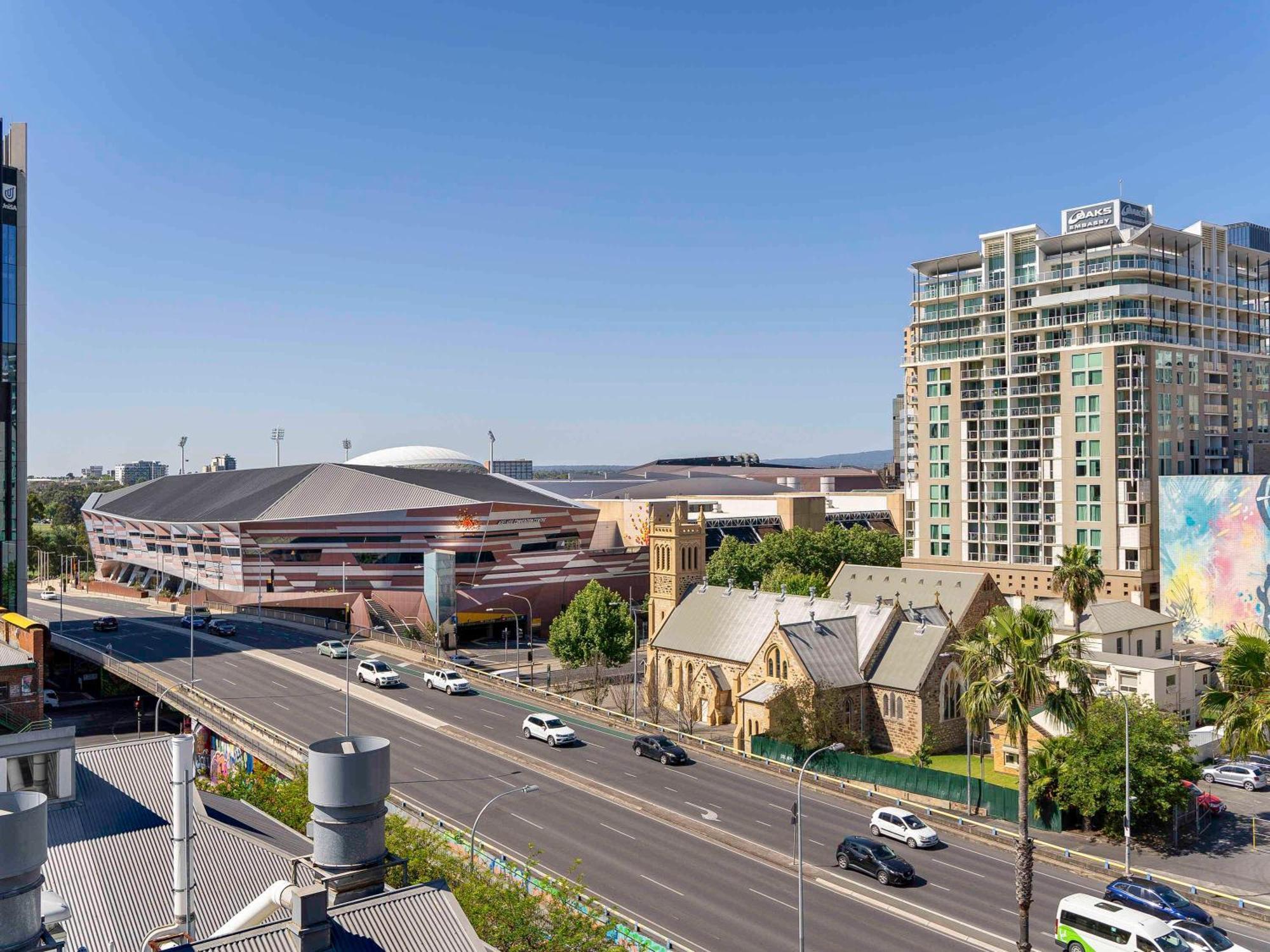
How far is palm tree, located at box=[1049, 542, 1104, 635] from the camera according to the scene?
84.0m

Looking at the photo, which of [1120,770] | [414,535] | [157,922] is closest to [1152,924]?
[1120,770]

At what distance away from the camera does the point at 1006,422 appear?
12400 centimetres

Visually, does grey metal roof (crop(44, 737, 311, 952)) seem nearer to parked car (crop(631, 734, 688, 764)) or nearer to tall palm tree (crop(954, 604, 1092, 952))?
tall palm tree (crop(954, 604, 1092, 952))

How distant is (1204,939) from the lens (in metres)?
39.2

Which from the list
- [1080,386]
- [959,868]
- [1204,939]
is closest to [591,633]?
[959,868]

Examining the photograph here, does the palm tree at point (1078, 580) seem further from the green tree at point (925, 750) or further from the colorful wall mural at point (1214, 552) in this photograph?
the colorful wall mural at point (1214, 552)

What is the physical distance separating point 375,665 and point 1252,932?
236 feet

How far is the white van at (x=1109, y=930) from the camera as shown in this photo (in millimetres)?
38719

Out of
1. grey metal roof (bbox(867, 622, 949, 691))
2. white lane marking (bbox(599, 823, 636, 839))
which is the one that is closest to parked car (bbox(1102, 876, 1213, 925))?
white lane marking (bbox(599, 823, 636, 839))

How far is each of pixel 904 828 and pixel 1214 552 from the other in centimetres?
7190

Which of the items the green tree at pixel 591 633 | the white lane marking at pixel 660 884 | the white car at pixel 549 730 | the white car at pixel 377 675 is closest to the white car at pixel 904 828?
the white lane marking at pixel 660 884

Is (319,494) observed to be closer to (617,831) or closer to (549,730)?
(549,730)

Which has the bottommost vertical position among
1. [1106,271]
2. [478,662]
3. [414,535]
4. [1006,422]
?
[478,662]

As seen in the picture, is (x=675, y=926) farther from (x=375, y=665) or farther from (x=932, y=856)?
(x=375, y=665)
